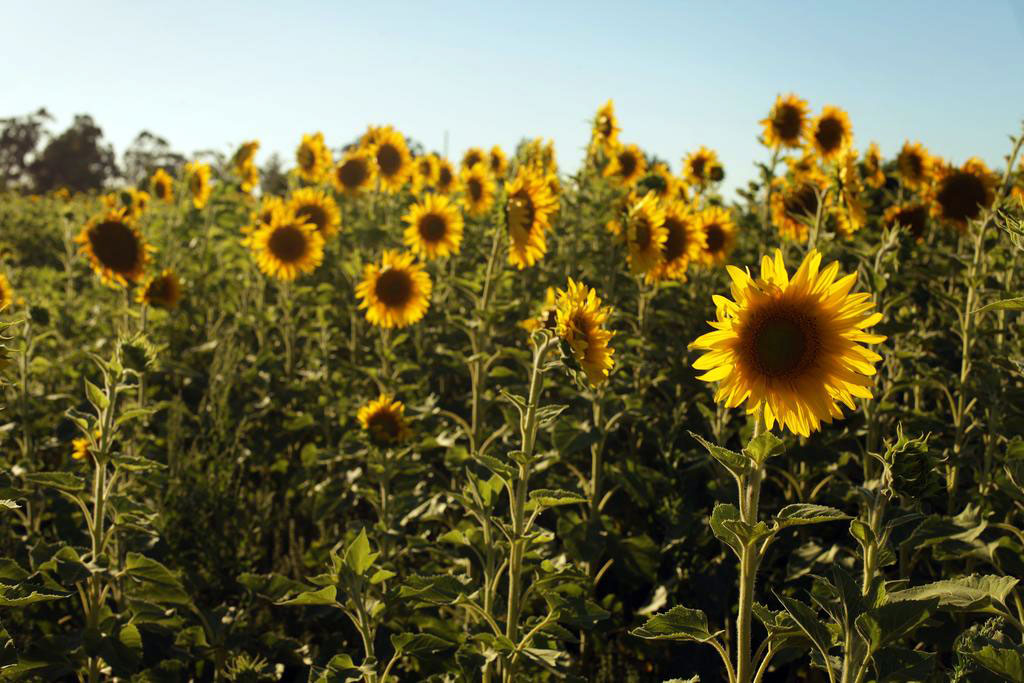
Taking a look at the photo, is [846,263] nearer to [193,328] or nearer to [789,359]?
[789,359]

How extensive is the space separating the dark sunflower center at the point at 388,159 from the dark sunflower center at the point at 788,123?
3690mm

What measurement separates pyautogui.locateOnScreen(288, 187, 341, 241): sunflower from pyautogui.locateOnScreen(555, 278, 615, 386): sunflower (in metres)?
4.02

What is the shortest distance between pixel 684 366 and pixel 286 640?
7.93 ft

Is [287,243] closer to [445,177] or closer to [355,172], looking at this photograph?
[355,172]

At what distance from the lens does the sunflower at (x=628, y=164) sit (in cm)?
714

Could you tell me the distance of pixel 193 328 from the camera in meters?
6.00

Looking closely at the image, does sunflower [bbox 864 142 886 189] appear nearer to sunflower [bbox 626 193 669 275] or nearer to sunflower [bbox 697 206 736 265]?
sunflower [bbox 697 206 736 265]

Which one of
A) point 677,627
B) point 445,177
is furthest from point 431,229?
point 677,627

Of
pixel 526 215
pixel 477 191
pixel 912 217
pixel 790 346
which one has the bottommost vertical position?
pixel 790 346

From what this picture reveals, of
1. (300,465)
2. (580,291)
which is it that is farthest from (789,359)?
(300,465)

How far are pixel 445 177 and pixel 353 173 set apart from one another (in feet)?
3.92

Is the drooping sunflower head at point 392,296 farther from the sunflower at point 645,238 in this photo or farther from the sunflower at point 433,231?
the sunflower at point 645,238

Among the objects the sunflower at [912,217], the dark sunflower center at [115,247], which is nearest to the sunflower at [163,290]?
the dark sunflower center at [115,247]

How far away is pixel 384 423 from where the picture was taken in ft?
11.2
